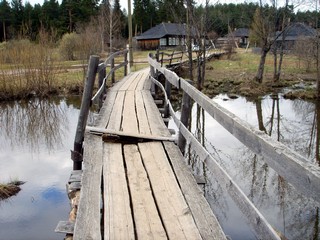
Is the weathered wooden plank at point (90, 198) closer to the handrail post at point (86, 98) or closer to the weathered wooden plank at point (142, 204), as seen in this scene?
the weathered wooden plank at point (142, 204)

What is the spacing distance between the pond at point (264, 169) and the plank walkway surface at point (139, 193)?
59 centimetres

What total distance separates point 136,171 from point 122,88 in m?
6.59

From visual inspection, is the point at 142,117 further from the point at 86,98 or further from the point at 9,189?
the point at 9,189

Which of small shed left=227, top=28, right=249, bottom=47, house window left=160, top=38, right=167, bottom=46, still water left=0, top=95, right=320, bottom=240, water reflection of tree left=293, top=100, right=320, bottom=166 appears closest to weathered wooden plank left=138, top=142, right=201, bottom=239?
still water left=0, top=95, right=320, bottom=240

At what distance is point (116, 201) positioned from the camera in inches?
118

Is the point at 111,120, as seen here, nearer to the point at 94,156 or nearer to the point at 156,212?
the point at 94,156

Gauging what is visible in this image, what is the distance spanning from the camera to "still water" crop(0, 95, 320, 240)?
21.7 ft

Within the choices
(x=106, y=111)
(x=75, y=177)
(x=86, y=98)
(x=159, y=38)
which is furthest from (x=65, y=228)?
(x=159, y=38)

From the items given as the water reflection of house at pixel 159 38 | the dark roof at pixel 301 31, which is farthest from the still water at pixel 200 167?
the water reflection of house at pixel 159 38

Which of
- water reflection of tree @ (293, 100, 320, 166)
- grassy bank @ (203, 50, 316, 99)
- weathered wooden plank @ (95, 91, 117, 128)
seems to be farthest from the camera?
grassy bank @ (203, 50, 316, 99)

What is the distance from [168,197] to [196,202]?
26 cm

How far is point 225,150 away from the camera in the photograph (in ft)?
34.2

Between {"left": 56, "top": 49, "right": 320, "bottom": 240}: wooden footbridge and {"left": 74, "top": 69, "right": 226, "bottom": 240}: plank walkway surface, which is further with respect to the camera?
{"left": 74, "top": 69, "right": 226, "bottom": 240}: plank walkway surface

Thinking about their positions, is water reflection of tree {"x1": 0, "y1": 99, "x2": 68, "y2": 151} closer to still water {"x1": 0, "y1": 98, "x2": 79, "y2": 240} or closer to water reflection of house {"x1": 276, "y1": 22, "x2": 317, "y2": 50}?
still water {"x1": 0, "y1": 98, "x2": 79, "y2": 240}
